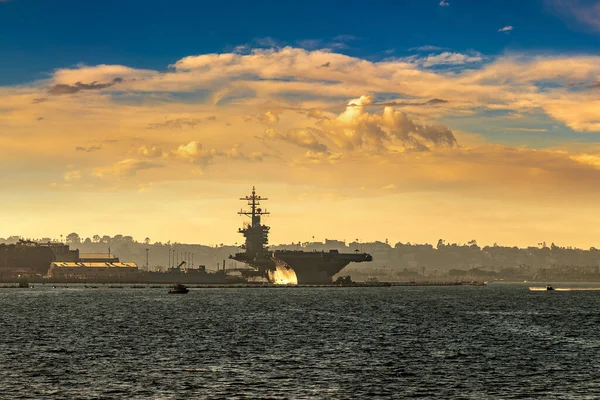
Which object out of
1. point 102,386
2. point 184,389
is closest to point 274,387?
point 184,389

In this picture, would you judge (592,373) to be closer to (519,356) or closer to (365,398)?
(519,356)

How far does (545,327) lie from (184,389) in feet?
224

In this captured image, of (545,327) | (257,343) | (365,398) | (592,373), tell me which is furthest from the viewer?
(545,327)

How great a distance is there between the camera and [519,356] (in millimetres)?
74500

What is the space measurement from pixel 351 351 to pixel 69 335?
33.3m

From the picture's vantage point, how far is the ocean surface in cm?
5441

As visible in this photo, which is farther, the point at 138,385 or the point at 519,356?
the point at 519,356

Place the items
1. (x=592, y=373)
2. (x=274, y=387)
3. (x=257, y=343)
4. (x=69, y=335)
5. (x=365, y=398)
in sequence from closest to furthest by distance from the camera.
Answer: (x=365, y=398) < (x=274, y=387) < (x=592, y=373) < (x=257, y=343) < (x=69, y=335)

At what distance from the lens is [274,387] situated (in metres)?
54.8

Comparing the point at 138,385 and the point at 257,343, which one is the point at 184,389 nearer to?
the point at 138,385

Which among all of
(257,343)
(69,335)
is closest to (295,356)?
(257,343)

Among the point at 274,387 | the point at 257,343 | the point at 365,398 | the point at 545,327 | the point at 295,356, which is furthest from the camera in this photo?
the point at 545,327

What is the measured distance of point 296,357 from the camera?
7169cm

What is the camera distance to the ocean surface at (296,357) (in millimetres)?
54406
